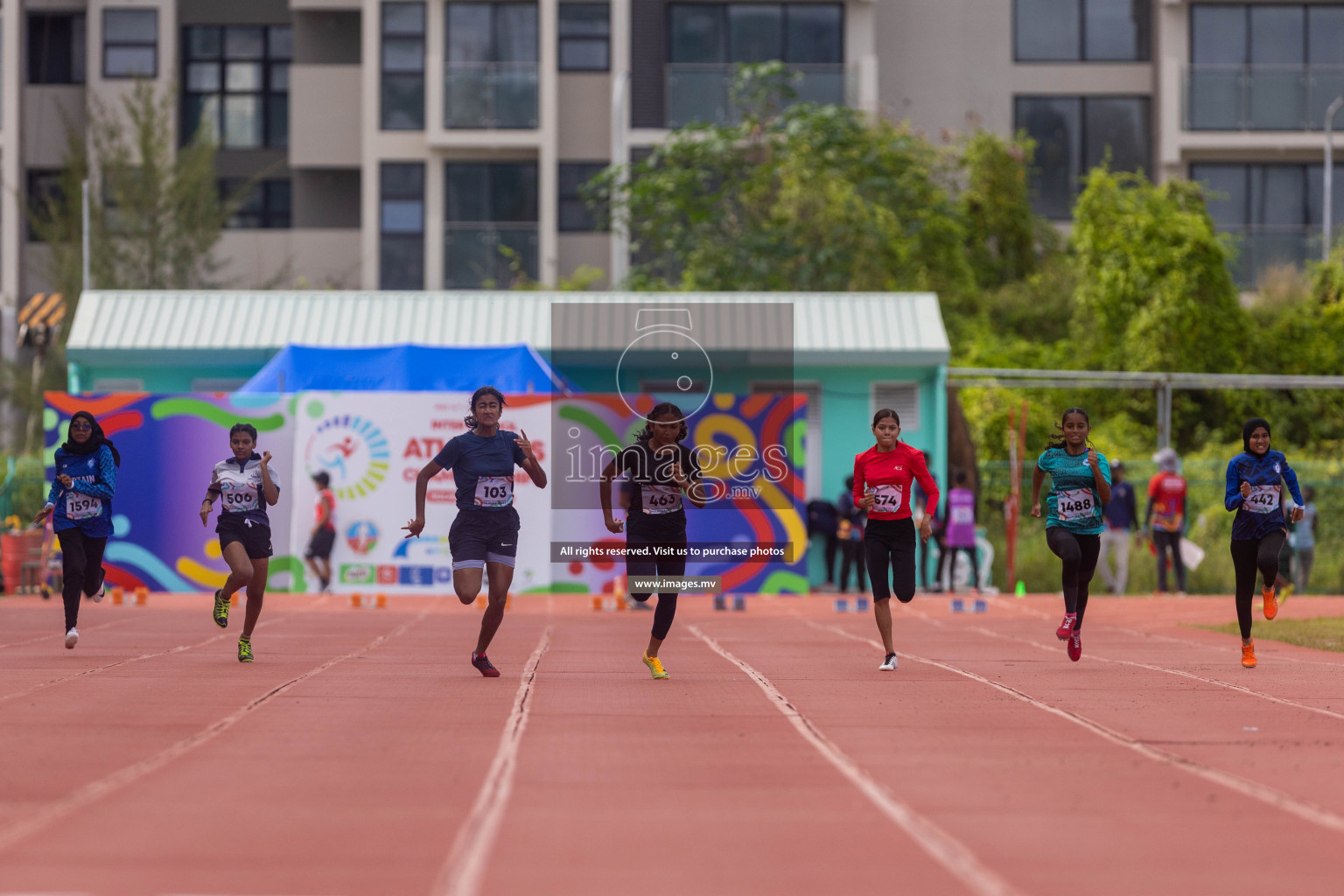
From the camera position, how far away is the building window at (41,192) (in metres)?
37.4

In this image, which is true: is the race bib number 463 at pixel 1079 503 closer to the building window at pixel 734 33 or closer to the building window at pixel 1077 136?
the building window at pixel 734 33

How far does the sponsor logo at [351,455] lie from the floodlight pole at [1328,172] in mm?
21872

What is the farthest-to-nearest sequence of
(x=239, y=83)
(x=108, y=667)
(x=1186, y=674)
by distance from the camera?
(x=239, y=83), (x=1186, y=674), (x=108, y=667)

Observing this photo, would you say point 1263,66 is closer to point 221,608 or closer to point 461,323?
point 461,323

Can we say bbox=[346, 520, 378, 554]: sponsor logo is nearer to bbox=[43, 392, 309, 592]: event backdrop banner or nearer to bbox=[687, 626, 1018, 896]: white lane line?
bbox=[43, 392, 309, 592]: event backdrop banner

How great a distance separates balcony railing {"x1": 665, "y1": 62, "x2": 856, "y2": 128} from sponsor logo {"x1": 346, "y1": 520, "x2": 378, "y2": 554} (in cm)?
1623

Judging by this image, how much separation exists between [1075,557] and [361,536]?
11965mm

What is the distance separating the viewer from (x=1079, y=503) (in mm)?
12516

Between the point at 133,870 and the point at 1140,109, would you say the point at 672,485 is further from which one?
the point at 1140,109

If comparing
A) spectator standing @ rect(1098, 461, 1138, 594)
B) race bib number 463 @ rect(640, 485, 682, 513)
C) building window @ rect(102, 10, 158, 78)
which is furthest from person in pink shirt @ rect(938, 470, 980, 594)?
building window @ rect(102, 10, 158, 78)

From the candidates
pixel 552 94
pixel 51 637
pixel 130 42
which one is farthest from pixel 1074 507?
pixel 130 42

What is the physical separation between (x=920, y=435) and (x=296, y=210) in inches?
773

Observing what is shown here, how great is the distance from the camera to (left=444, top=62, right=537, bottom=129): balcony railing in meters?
35.6

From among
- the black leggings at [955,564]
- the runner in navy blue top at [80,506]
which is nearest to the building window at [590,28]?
the black leggings at [955,564]
